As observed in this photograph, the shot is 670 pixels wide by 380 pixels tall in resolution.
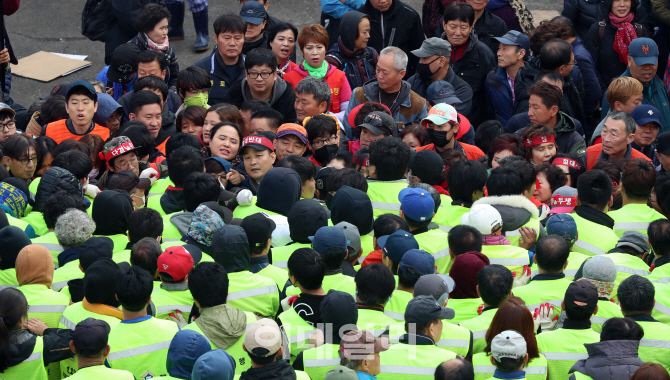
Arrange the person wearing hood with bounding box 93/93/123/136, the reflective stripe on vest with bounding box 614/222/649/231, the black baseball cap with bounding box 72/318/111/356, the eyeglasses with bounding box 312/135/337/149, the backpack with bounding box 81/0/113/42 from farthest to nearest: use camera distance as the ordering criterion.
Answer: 1. the backpack with bounding box 81/0/113/42
2. the person wearing hood with bounding box 93/93/123/136
3. the eyeglasses with bounding box 312/135/337/149
4. the reflective stripe on vest with bounding box 614/222/649/231
5. the black baseball cap with bounding box 72/318/111/356

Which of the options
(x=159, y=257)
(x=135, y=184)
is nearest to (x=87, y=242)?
(x=159, y=257)

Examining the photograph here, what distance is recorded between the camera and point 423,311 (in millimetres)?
3965

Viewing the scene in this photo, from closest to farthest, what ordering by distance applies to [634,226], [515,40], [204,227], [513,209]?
[204,227]
[513,209]
[634,226]
[515,40]

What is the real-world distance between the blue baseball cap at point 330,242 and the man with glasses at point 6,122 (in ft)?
12.2

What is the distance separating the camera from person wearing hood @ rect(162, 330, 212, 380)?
3811 mm

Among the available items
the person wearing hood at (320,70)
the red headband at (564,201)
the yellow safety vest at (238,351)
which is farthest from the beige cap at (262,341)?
the person wearing hood at (320,70)

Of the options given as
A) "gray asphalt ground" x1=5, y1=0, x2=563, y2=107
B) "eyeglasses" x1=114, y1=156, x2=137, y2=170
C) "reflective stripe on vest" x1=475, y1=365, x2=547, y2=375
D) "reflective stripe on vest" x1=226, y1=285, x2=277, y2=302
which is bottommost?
"gray asphalt ground" x1=5, y1=0, x2=563, y2=107

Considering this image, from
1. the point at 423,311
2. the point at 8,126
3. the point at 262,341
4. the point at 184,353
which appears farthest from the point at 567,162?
the point at 8,126

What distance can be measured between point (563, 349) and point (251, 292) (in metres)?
1.77

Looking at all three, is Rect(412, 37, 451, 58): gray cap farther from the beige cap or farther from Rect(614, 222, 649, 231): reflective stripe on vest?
the beige cap

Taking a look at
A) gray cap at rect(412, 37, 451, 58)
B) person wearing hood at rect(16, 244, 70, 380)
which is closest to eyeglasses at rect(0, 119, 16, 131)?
person wearing hood at rect(16, 244, 70, 380)

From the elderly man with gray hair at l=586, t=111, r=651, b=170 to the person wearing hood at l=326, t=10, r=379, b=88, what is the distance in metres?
2.72

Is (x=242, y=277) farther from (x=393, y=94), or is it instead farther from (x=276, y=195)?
(x=393, y=94)

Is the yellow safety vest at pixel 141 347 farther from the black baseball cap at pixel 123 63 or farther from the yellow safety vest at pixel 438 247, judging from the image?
the black baseball cap at pixel 123 63
